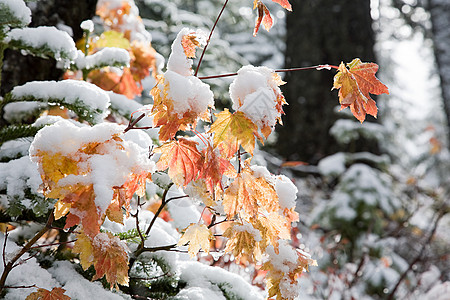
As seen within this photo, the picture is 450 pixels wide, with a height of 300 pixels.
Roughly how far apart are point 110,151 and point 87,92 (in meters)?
0.39

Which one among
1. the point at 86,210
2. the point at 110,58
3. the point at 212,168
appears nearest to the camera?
the point at 86,210

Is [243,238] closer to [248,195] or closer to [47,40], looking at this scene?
[248,195]

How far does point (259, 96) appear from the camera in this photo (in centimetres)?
75

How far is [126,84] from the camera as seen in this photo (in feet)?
5.39

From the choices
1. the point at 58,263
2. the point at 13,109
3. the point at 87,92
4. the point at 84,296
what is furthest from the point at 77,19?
the point at 84,296

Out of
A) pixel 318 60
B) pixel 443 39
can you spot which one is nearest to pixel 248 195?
pixel 318 60

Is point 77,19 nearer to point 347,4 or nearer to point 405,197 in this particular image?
point 347,4

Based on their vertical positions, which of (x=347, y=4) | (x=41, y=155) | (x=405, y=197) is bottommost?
(x=405, y=197)

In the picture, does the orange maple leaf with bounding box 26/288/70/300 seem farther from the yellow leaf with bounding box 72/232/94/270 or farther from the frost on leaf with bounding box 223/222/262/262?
the frost on leaf with bounding box 223/222/262/262

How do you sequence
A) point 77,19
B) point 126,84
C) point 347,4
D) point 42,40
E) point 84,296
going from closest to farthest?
point 84,296, point 42,40, point 126,84, point 77,19, point 347,4

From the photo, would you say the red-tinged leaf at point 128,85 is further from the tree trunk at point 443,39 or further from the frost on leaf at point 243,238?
the tree trunk at point 443,39

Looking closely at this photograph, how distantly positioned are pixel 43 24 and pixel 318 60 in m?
3.56

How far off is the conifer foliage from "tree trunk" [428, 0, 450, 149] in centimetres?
524

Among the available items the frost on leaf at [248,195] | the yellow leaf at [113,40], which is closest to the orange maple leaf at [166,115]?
the frost on leaf at [248,195]
